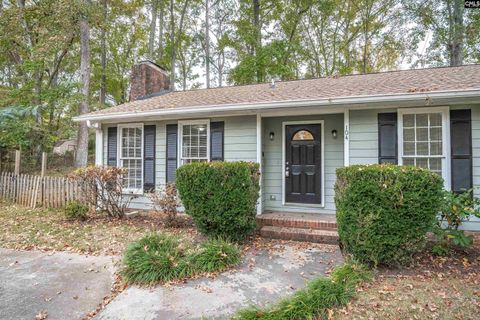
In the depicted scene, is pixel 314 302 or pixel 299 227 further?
pixel 299 227

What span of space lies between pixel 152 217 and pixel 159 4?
46.4ft

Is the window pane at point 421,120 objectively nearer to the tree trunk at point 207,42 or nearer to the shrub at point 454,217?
the shrub at point 454,217

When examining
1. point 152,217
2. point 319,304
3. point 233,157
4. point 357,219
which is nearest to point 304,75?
point 233,157

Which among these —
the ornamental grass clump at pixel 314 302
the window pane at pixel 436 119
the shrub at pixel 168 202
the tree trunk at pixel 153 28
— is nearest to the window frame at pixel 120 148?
the shrub at pixel 168 202

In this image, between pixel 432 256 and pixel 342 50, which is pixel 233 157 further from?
pixel 342 50

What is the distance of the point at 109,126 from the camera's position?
756cm

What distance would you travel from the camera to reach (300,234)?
5.06 metres

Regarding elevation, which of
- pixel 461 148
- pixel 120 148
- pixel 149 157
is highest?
pixel 120 148

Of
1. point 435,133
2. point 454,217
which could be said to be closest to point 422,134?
point 435,133

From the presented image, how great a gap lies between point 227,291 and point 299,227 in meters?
2.58

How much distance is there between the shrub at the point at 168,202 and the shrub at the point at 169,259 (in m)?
1.54

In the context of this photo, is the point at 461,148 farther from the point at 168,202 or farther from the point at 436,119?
the point at 168,202

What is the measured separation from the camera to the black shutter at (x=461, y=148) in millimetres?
4926

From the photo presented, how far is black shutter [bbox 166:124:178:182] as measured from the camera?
6.91 meters
